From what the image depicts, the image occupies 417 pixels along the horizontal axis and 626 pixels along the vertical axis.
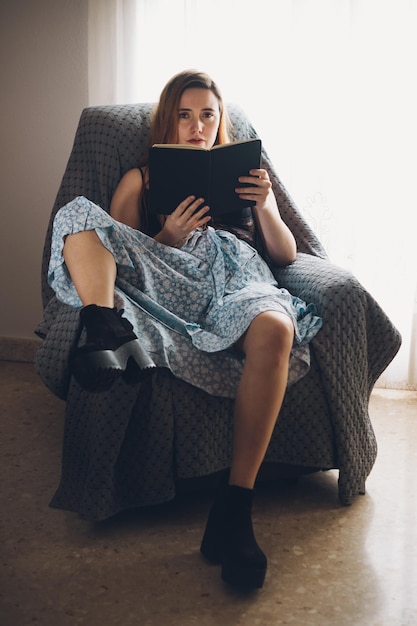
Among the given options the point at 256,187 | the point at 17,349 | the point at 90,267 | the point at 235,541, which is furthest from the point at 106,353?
the point at 17,349

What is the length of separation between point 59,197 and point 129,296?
517 mm

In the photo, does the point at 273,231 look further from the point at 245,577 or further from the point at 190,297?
the point at 245,577

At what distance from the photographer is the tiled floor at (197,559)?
1.37 meters

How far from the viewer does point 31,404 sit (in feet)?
7.77

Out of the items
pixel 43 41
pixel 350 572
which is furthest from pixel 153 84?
pixel 350 572

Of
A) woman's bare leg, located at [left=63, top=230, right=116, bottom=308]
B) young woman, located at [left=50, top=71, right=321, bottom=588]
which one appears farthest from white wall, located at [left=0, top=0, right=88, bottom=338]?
woman's bare leg, located at [left=63, top=230, right=116, bottom=308]

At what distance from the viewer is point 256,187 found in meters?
1.86

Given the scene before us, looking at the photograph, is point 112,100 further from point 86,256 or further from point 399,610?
point 399,610

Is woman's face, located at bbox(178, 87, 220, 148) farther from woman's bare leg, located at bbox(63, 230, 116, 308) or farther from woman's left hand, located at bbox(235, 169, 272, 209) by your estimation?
woman's bare leg, located at bbox(63, 230, 116, 308)

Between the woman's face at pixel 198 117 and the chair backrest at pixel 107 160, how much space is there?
16 cm

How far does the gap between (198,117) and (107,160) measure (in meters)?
0.28

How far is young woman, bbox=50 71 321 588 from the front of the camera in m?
1.48

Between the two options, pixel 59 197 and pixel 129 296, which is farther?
pixel 59 197

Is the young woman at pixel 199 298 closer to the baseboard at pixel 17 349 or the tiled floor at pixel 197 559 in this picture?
the tiled floor at pixel 197 559
